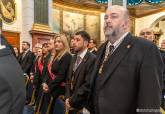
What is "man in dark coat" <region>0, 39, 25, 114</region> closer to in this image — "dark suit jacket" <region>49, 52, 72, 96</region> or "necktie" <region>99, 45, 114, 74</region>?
"necktie" <region>99, 45, 114, 74</region>

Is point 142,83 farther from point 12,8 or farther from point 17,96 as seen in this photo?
point 12,8

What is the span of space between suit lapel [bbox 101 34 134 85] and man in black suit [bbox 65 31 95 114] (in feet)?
3.68

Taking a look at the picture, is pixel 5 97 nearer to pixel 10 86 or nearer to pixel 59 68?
pixel 10 86

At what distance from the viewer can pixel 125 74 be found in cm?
282

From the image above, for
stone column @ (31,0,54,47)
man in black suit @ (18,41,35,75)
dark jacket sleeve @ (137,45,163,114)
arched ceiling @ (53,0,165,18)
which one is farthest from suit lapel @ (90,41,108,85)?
arched ceiling @ (53,0,165,18)

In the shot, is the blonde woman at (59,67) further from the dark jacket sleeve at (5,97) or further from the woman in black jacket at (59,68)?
the dark jacket sleeve at (5,97)

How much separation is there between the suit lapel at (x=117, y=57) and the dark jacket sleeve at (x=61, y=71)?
2389mm

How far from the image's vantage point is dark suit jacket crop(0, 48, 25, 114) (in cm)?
160

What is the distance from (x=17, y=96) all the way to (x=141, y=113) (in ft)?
4.39

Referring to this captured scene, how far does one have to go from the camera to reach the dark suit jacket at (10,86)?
1.60m

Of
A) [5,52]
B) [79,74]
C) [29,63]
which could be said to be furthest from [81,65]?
[29,63]

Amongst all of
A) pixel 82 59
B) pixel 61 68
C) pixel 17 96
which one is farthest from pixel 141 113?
pixel 61 68

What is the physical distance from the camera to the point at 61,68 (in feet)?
17.5

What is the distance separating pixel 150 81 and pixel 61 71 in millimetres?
2707
